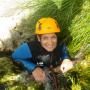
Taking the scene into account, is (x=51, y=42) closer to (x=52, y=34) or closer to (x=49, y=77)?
(x=52, y=34)

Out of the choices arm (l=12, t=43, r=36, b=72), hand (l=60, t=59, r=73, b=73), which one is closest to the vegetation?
hand (l=60, t=59, r=73, b=73)

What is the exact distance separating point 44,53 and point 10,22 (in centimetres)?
120

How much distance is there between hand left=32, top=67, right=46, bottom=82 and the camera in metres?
4.37

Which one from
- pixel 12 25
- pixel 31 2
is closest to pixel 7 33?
pixel 12 25

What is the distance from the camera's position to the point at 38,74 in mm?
4395

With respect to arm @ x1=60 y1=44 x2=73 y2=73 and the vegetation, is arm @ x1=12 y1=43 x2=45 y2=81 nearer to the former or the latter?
the vegetation

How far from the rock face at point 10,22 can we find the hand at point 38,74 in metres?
1.04

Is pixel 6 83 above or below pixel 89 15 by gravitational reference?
below

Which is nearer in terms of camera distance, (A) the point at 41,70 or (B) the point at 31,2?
(A) the point at 41,70

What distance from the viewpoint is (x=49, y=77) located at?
4.37 meters

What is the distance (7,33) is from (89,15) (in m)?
1.39

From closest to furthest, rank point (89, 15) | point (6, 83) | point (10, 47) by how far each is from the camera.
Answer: point (6, 83), point (89, 15), point (10, 47)

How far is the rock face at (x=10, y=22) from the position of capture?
5.45 meters

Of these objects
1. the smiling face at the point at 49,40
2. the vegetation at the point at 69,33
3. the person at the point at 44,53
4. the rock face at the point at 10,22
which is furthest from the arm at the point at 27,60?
the rock face at the point at 10,22
